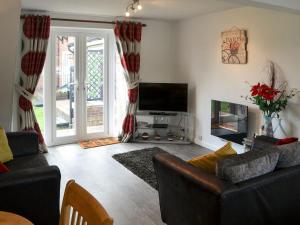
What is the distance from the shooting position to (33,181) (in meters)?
2.42

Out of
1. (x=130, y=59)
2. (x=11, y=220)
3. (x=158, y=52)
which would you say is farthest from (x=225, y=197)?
(x=158, y=52)

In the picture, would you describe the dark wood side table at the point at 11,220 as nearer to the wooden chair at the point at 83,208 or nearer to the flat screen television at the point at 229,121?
the wooden chair at the point at 83,208

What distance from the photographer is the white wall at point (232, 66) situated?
13.3 feet

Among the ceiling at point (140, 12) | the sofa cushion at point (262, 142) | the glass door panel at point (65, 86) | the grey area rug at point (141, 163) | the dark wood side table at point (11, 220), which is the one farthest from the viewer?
the glass door panel at point (65, 86)

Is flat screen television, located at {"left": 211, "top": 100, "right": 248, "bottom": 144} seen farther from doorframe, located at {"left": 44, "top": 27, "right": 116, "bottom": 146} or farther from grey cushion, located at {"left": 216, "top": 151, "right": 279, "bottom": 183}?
grey cushion, located at {"left": 216, "top": 151, "right": 279, "bottom": 183}

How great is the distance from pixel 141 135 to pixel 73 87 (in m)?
1.60

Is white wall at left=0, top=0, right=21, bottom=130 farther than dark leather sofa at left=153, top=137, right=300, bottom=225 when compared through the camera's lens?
Yes

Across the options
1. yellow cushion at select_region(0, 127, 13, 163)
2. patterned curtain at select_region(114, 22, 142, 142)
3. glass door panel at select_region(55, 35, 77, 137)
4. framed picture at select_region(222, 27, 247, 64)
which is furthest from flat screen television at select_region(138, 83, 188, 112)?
yellow cushion at select_region(0, 127, 13, 163)

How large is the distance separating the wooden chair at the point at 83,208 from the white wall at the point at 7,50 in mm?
2346

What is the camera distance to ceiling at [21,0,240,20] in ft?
14.4

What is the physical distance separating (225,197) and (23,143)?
251cm

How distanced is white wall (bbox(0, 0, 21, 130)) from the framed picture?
308 cm

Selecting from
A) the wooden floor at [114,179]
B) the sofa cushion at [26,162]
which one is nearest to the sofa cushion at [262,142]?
the wooden floor at [114,179]

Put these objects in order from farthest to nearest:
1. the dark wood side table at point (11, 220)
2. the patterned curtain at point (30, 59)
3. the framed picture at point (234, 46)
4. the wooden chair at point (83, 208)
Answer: the patterned curtain at point (30, 59)
the framed picture at point (234, 46)
the dark wood side table at point (11, 220)
the wooden chair at point (83, 208)
